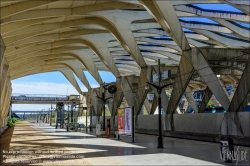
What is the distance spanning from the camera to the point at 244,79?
56.1ft

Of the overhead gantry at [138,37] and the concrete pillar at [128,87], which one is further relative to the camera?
the concrete pillar at [128,87]

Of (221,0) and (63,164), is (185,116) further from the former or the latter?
(63,164)

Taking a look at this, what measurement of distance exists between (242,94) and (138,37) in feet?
78.3

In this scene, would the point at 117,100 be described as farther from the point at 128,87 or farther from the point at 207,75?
the point at 207,75

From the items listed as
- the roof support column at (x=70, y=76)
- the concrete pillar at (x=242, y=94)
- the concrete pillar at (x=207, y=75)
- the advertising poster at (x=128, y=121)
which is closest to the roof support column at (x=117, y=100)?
the concrete pillar at (x=207, y=75)

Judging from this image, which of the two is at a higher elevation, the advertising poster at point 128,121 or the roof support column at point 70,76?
the roof support column at point 70,76

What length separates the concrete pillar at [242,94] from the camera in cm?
1680

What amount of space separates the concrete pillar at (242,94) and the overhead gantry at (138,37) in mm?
61

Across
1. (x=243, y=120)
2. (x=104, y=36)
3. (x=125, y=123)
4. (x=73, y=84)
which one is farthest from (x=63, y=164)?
(x=73, y=84)

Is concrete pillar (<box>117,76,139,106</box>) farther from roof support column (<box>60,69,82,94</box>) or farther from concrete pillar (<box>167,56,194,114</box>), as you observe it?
roof support column (<box>60,69,82,94</box>)

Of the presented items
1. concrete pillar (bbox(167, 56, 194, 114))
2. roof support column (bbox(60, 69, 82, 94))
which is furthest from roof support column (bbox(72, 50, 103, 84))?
concrete pillar (bbox(167, 56, 194, 114))

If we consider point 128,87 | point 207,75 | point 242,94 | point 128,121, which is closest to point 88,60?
point 128,87

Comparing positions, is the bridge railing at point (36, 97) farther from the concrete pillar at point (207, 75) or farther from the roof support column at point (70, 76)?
the concrete pillar at point (207, 75)

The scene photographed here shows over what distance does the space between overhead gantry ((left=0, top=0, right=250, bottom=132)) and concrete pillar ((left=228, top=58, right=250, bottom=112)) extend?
61 mm
